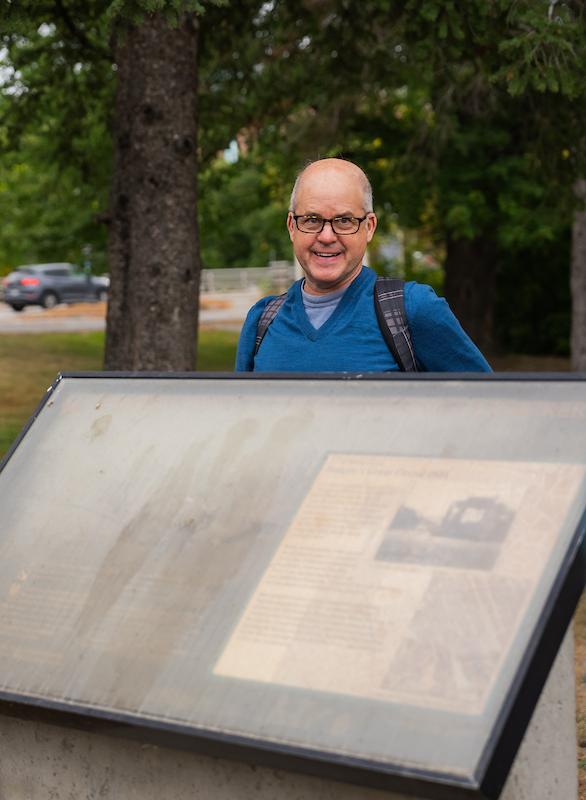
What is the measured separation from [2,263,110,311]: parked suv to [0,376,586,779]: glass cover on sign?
27.0 metres

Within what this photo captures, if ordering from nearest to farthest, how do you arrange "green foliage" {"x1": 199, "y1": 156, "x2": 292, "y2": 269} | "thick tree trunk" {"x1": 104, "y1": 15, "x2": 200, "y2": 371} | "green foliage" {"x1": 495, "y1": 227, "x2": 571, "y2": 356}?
"thick tree trunk" {"x1": 104, "y1": 15, "x2": 200, "y2": 371} → "green foliage" {"x1": 199, "y1": 156, "x2": 292, "y2": 269} → "green foliage" {"x1": 495, "y1": 227, "x2": 571, "y2": 356}

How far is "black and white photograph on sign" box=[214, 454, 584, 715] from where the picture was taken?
1.50m

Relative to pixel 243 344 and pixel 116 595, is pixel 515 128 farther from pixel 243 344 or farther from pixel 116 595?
pixel 116 595

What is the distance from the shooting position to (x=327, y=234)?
2246 mm

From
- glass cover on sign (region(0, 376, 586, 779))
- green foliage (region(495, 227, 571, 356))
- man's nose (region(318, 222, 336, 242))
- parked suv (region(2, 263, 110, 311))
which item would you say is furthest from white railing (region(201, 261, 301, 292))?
glass cover on sign (region(0, 376, 586, 779))

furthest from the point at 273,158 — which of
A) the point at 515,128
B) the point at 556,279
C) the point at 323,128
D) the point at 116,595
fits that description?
the point at 116,595

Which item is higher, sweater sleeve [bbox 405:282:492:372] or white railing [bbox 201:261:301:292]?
sweater sleeve [bbox 405:282:492:372]

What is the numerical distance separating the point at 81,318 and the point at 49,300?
6.11 meters

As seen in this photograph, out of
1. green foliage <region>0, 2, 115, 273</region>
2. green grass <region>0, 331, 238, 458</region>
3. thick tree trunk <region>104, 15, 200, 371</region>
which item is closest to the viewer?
thick tree trunk <region>104, 15, 200, 371</region>

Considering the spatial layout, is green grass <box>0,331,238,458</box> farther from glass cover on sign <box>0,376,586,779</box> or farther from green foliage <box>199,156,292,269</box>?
glass cover on sign <box>0,376,586,779</box>

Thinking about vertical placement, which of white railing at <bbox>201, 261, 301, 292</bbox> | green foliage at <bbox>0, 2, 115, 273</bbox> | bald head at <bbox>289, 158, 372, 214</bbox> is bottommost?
white railing at <bbox>201, 261, 301, 292</bbox>

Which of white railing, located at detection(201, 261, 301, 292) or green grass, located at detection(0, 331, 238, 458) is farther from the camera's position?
white railing, located at detection(201, 261, 301, 292)

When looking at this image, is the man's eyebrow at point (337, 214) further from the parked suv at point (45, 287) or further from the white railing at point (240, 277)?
the white railing at point (240, 277)

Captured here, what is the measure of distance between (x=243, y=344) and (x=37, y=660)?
1.13 meters
